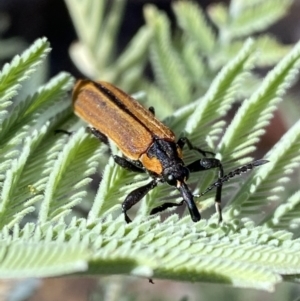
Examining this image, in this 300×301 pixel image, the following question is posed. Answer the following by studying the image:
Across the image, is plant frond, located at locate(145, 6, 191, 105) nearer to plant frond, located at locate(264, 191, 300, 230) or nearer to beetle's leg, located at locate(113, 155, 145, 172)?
beetle's leg, located at locate(113, 155, 145, 172)

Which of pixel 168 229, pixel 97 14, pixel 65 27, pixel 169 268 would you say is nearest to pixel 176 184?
pixel 168 229

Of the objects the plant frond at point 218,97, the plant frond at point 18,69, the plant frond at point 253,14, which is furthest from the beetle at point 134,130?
the plant frond at point 253,14

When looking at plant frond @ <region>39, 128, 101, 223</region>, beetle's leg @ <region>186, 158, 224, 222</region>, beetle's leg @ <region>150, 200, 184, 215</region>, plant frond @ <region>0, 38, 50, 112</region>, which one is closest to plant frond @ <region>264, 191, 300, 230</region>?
beetle's leg @ <region>186, 158, 224, 222</region>

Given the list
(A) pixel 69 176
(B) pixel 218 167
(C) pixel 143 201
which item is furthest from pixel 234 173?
(A) pixel 69 176

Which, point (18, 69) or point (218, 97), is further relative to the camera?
point (218, 97)

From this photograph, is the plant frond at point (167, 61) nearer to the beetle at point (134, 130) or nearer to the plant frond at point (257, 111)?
the beetle at point (134, 130)

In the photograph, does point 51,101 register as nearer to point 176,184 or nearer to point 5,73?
point 5,73

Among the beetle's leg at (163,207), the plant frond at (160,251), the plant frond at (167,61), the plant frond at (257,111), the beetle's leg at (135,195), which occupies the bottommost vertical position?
the plant frond at (160,251)

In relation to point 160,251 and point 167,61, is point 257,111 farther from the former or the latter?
point 167,61
